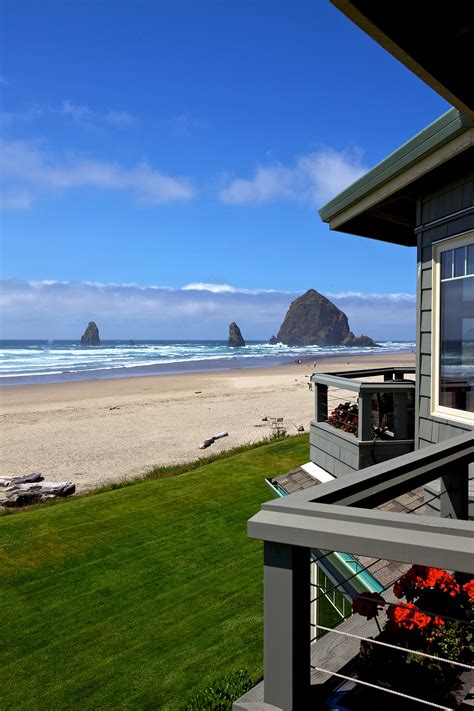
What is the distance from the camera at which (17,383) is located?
42.7 meters

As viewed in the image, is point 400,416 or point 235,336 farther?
point 235,336

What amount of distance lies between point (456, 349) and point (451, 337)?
5.9 inches

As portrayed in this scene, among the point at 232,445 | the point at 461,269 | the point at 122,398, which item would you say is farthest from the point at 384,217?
the point at 122,398

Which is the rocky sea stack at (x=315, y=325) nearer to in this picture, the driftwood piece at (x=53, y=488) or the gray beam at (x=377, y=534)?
the driftwood piece at (x=53, y=488)

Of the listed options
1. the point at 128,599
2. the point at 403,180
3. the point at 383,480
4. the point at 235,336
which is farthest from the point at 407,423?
the point at 235,336

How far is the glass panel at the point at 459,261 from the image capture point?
5.30 meters

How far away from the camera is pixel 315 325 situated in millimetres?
170625

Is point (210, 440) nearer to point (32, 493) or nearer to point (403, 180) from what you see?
point (32, 493)

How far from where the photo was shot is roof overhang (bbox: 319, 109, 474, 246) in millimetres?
4508

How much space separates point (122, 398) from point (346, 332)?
14534cm

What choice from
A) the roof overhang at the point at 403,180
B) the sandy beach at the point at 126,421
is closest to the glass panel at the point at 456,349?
the roof overhang at the point at 403,180

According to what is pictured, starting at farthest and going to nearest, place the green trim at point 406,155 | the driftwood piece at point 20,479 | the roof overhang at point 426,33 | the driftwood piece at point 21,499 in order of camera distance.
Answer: the driftwood piece at point 20,479 → the driftwood piece at point 21,499 → the green trim at point 406,155 → the roof overhang at point 426,33

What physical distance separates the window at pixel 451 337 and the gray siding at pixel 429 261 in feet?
0.35

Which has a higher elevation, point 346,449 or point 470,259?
point 470,259
